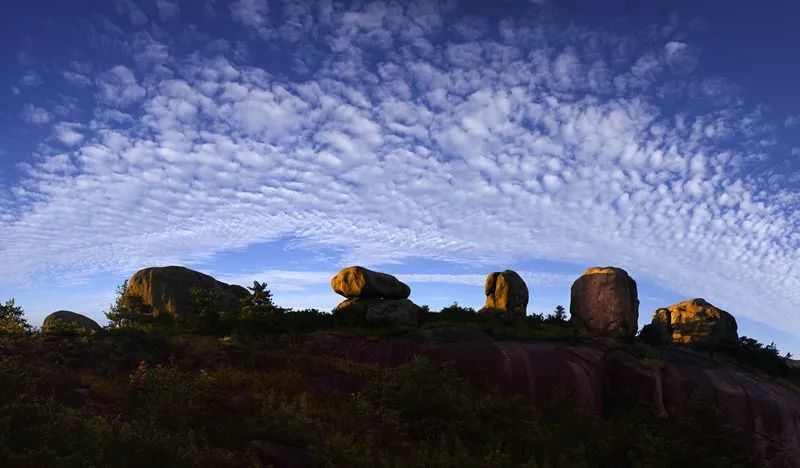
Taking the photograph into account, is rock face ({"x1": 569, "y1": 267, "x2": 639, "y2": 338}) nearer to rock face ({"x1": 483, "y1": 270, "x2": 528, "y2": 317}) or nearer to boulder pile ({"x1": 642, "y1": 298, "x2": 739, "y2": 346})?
rock face ({"x1": 483, "y1": 270, "x2": 528, "y2": 317})

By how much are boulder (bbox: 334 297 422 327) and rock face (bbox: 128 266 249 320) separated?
602 cm

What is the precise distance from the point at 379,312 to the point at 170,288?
11.8 meters

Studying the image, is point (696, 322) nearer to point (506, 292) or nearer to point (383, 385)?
point (506, 292)

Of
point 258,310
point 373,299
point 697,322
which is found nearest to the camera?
point 258,310

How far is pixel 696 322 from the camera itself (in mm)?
34344

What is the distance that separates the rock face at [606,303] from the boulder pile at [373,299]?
28.8 feet

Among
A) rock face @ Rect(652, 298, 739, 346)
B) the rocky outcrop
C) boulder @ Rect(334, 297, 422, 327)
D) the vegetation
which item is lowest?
the vegetation

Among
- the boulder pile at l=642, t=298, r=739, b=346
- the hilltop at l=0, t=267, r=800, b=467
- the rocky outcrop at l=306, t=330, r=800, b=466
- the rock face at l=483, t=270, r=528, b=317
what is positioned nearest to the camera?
the hilltop at l=0, t=267, r=800, b=467

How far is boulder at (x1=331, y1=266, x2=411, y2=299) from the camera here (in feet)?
98.6

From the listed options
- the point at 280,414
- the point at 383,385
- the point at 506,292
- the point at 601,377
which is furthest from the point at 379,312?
the point at 280,414

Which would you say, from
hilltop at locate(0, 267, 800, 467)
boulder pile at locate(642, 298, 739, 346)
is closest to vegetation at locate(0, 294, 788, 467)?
hilltop at locate(0, 267, 800, 467)

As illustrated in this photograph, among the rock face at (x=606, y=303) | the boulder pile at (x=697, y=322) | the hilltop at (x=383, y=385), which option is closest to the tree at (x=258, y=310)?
the hilltop at (x=383, y=385)

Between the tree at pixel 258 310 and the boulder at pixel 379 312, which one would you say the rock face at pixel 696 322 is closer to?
the boulder at pixel 379 312

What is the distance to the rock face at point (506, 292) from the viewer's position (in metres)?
30.8
